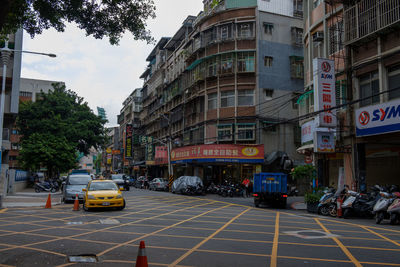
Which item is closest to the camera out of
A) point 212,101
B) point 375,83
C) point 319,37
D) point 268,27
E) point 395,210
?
point 395,210

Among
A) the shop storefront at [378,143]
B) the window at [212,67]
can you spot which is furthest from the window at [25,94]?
the shop storefront at [378,143]

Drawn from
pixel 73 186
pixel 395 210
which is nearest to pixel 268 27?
pixel 73 186

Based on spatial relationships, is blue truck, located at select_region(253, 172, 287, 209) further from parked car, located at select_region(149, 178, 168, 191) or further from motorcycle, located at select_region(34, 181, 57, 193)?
motorcycle, located at select_region(34, 181, 57, 193)

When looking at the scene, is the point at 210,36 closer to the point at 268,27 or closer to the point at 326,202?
the point at 268,27

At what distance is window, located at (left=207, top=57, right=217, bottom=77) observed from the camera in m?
37.9

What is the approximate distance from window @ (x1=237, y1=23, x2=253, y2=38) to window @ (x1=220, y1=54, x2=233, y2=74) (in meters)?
2.36

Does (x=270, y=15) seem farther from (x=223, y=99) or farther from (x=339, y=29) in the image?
(x=339, y=29)

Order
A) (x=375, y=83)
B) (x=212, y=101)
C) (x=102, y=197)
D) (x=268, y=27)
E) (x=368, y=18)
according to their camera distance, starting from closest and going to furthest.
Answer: (x=102, y=197)
(x=368, y=18)
(x=375, y=83)
(x=268, y=27)
(x=212, y=101)

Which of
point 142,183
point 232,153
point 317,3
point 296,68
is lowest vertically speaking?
point 142,183

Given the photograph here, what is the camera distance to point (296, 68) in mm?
38312

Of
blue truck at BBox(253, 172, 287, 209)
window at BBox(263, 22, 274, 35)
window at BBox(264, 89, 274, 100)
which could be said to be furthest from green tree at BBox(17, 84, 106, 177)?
window at BBox(263, 22, 274, 35)

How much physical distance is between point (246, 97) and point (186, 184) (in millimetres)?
10442

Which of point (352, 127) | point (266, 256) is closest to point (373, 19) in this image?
point (352, 127)

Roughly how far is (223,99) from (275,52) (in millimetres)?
7044
